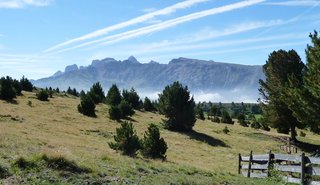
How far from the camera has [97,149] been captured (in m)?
29.3

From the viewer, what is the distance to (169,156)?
1379 inches

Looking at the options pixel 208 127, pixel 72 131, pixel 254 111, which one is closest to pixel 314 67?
pixel 72 131

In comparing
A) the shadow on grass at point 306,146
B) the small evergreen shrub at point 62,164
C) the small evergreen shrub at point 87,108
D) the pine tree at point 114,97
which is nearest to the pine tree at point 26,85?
the pine tree at point 114,97

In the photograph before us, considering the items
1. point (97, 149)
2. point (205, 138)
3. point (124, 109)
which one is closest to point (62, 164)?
point (97, 149)

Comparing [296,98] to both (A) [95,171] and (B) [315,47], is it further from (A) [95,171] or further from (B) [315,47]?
(A) [95,171]

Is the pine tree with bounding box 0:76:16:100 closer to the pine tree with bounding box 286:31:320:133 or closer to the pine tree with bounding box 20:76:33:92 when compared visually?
the pine tree with bounding box 20:76:33:92

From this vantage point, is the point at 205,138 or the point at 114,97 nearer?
the point at 205,138

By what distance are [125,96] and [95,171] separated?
57.8 meters

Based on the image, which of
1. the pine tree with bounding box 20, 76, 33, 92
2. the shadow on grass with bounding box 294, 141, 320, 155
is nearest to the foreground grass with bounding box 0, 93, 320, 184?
the shadow on grass with bounding box 294, 141, 320, 155

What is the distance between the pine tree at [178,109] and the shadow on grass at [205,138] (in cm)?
179

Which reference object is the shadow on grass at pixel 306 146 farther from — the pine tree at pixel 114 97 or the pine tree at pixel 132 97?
the pine tree at pixel 132 97

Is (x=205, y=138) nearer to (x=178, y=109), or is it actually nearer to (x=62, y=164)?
(x=178, y=109)

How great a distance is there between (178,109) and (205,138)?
5.95 meters

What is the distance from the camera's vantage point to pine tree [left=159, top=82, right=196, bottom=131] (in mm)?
54906
